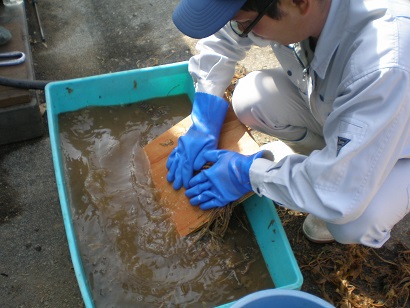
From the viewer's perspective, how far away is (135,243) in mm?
1741

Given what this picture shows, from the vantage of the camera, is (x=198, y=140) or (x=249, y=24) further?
(x=198, y=140)

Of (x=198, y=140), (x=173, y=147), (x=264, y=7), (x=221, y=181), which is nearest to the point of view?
(x=264, y=7)

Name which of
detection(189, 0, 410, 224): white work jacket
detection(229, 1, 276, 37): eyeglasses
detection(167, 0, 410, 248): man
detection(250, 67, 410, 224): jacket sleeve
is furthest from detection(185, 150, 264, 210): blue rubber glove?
detection(229, 1, 276, 37): eyeglasses

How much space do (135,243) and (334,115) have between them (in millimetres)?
913

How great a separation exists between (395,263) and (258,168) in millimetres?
770

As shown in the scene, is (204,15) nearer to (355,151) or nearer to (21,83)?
(355,151)

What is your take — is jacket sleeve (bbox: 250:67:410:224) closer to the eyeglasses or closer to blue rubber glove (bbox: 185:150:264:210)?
blue rubber glove (bbox: 185:150:264:210)

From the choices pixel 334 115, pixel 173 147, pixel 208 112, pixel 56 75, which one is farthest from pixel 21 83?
pixel 334 115

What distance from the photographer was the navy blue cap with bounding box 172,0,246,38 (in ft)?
3.99

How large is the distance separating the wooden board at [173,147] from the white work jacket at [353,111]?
13.8 inches

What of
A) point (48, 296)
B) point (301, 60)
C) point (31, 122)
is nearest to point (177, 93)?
point (31, 122)

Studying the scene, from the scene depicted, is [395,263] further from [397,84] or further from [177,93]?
[177,93]

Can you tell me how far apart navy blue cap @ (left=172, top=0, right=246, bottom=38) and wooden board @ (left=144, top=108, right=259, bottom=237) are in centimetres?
68

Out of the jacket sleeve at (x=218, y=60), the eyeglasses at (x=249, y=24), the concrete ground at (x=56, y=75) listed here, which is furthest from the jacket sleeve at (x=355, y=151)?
the concrete ground at (x=56, y=75)
